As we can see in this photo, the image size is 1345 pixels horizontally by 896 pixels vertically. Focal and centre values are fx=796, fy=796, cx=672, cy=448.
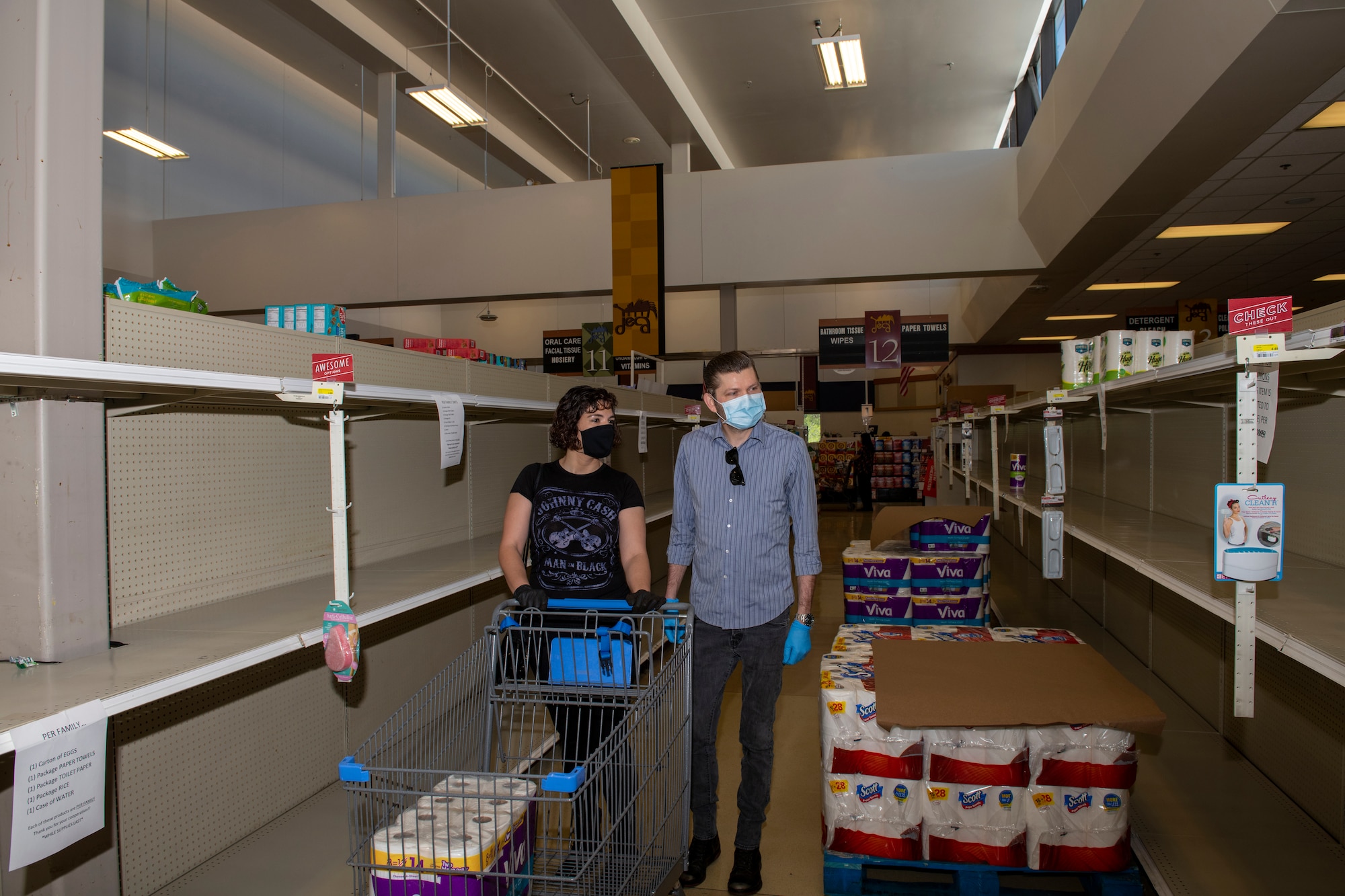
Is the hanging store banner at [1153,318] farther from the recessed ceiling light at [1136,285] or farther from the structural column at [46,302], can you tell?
the structural column at [46,302]

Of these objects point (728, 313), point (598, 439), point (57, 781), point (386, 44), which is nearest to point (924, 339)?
point (728, 313)

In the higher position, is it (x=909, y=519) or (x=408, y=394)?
(x=408, y=394)

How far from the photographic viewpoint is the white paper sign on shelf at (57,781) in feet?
4.76

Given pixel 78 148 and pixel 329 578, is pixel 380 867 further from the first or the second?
pixel 78 148

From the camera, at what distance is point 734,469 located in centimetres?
271

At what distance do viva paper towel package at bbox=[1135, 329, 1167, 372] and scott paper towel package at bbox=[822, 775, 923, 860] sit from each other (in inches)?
75.1

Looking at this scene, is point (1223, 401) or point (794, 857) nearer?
point (794, 857)

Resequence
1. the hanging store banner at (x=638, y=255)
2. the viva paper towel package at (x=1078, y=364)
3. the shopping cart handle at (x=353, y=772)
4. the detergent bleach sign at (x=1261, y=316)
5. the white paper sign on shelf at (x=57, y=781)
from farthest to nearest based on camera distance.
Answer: the hanging store banner at (x=638, y=255) < the viva paper towel package at (x=1078, y=364) < the detergent bleach sign at (x=1261, y=316) < the shopping cart handle at (x=353, y=772) < the white paper sign on shelf at (x=57, y=781)

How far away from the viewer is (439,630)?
404 centimetres

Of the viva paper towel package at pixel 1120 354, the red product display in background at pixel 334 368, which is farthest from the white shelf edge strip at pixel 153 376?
the viva paper towel package at pixel 1120 354

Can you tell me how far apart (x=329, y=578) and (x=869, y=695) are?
80.6 inches

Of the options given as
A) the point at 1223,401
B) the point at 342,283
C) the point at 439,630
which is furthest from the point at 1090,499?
the point at 342,283

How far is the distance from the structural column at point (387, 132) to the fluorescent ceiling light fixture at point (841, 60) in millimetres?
5454

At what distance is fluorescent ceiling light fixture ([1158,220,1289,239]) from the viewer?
760cm
